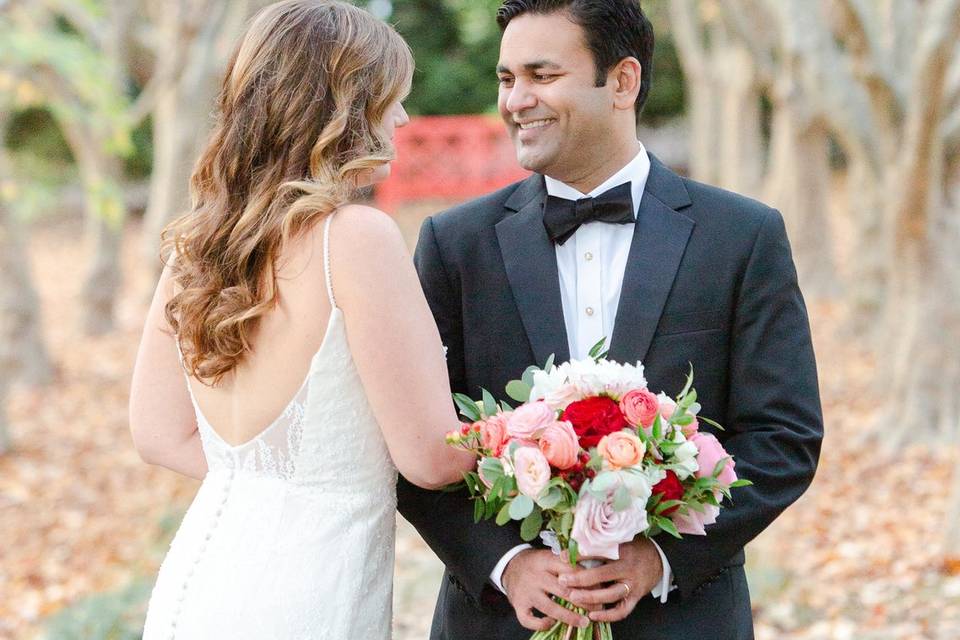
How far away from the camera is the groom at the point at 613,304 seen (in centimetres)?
251

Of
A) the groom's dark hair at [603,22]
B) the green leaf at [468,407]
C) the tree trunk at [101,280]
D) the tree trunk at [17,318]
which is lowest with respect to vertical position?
the tree trunk at [101,280]

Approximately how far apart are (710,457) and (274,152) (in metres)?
1.08

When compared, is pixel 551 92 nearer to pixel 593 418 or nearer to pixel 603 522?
pixel 593 418

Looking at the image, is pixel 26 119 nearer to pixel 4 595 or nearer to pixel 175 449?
pixel 4 595

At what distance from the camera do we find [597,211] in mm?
2672

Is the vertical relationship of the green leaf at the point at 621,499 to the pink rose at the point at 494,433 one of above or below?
below

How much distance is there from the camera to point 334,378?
2.37 meters

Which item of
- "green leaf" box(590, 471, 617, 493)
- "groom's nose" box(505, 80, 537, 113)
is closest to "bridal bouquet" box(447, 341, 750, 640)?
"green leaf" box(590, 471, 617, 493)

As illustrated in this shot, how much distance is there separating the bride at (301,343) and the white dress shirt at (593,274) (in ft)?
1.44

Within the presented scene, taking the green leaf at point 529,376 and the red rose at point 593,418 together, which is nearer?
the red rose at point 593,418

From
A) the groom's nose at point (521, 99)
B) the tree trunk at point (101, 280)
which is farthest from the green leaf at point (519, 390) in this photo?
the tree trunk at point (101, 280)

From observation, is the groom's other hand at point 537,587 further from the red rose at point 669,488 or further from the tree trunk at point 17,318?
the tree trunk at point 17,318

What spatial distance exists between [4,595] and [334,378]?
5.35m

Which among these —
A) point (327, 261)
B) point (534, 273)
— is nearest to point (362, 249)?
point (327, 261)
